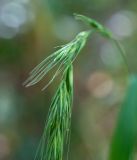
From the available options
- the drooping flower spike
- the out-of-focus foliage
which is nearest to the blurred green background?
the out-of-focus foliage

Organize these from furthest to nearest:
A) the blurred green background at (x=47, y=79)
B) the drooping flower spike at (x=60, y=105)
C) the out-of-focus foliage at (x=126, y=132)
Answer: the blurred green background at (x=47, y=79)
the out-of-focus foliage at (x=126, y=132)
the drooping flower spike at (x=60, y=105)

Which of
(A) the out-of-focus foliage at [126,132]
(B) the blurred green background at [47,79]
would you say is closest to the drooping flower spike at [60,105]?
(A) the out-of-focus foliage at [126,132]

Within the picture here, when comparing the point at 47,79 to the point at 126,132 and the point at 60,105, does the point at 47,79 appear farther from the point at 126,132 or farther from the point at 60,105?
the point at 60,105

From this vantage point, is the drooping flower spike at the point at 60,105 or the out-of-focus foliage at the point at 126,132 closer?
the drooping flower spike at the point at 60,105

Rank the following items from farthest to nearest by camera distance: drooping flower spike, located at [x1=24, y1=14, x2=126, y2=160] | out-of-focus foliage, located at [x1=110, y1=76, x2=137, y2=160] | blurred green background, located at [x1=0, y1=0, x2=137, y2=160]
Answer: blurred green background, located at [x1=0, y1=0, x2=137, y2=160] → out-of-focus foliage, located at [x1=110, y1=76, x2=137, y2=160] → drooping flower spike, located at [x1=24, y1=14, x2=126, y2=160]

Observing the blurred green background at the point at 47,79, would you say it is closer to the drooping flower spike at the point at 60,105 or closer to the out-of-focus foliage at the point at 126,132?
the out-of-focus foliage at the point at 126,132

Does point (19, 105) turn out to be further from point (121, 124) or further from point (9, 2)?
point (121, 124)

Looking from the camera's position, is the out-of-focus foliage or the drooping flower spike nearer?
the drooping flower spike

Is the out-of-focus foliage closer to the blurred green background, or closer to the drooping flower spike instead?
the drooping flower spike

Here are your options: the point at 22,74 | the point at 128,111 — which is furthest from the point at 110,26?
the point at 128,111
